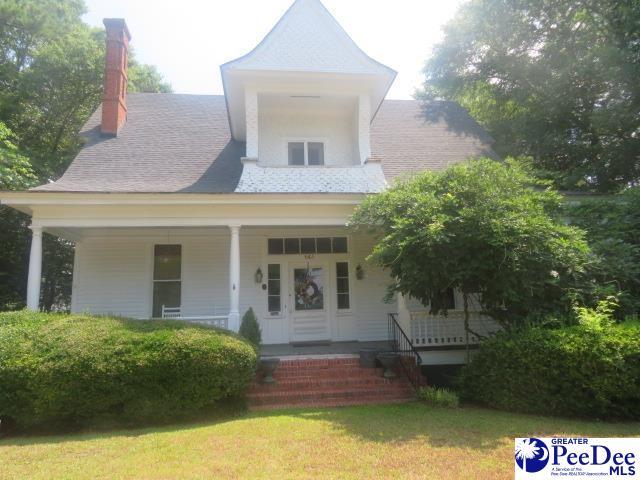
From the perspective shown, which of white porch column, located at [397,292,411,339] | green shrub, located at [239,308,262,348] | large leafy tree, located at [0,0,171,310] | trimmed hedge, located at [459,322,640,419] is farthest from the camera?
large leafy tree, located at [0,0,171,310]

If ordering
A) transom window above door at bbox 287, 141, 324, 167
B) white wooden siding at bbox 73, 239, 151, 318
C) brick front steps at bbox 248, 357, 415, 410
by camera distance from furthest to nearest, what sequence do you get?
1. transom window above door at bbox 287, 141, 324, 167
2. white wooden siding at bbox 73, 239, 151, 318
3. brick front steps at bbox 248, 357, 415, 410

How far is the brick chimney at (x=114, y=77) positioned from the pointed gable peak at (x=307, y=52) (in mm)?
4324

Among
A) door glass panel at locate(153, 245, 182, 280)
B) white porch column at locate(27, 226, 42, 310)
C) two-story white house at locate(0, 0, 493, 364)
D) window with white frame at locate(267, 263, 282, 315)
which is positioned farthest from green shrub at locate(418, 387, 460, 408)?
white porch column at locate(27, 226, 42, 310)

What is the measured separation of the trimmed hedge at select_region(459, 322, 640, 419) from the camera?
21.3 ft

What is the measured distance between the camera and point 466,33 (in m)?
19.0

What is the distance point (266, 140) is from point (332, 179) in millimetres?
2817

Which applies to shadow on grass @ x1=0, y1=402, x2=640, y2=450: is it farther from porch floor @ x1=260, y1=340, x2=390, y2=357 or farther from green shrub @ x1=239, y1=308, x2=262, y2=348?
porch floor @ x1=260, y1=340, x2=390, y2=357

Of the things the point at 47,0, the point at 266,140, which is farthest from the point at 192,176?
the point at 47,0

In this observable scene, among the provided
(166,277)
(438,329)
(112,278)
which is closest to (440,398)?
(438,329)

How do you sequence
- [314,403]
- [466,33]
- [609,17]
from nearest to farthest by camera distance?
[314,403]
[609,17]
[466,33]

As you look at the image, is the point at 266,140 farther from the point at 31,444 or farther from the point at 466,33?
the point at 466,33

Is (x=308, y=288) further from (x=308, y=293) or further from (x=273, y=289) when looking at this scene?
(x=273, y=289)

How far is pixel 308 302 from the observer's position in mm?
11969

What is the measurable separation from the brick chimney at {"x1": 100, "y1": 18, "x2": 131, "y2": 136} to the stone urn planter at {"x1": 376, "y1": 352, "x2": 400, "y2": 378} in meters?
10.3
